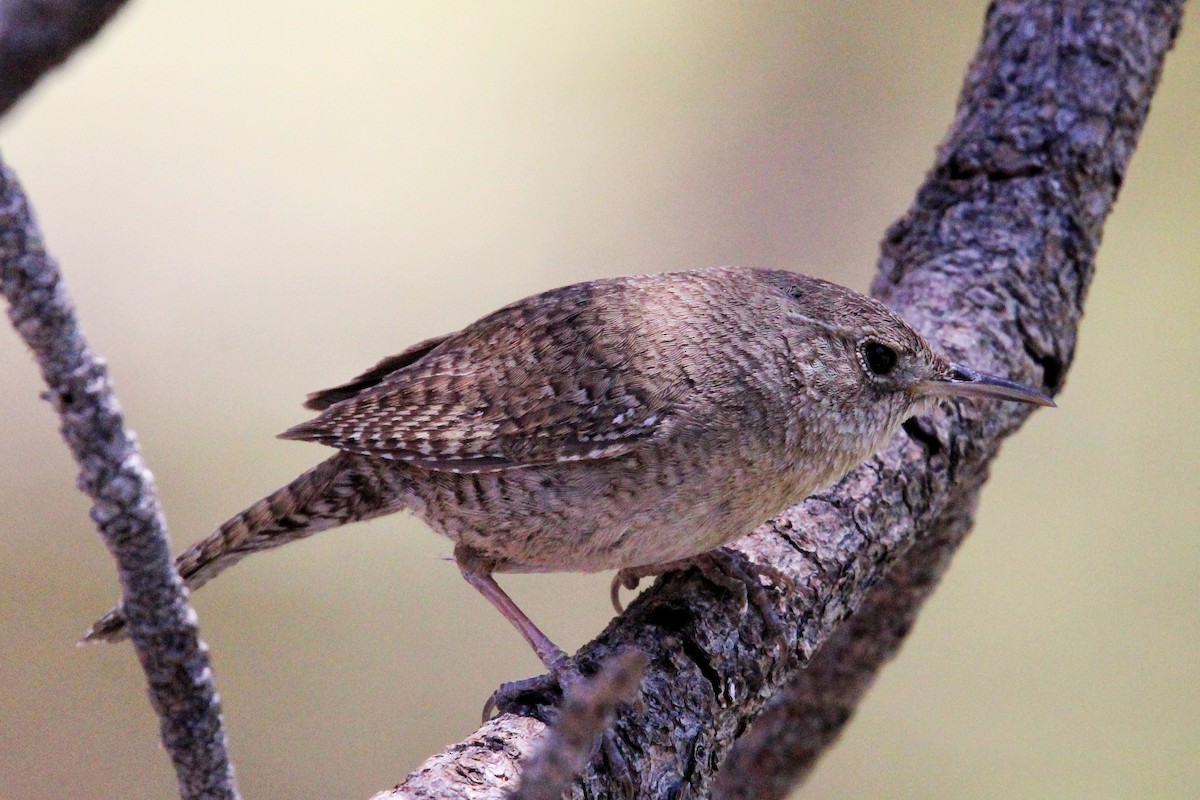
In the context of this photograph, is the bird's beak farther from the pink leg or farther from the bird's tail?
the bird's tail

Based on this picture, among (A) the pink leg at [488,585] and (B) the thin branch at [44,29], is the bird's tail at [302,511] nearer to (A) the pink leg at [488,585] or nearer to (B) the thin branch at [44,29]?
(A) the pink leg at [488,585]

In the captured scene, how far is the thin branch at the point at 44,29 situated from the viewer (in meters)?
1.09

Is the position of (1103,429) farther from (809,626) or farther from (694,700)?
(694,700)

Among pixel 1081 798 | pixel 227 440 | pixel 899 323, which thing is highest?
pixel 227 440

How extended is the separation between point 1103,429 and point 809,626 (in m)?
5.19

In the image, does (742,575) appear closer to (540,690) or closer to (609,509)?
(609,509)

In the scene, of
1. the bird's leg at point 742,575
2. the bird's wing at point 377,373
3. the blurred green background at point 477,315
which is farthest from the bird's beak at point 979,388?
the blurred green background at point 477,315

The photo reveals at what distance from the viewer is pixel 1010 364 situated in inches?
142

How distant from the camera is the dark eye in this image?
9.70ft

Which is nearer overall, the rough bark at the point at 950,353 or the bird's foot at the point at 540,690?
the bird's foot at the point at 540,690

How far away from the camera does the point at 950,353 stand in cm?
352

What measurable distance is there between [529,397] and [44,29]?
1.86 meters

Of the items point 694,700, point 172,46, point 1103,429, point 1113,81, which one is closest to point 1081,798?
point 1103,429

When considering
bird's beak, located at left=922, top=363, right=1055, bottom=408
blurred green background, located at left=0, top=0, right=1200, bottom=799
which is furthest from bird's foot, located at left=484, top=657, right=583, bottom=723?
blurred green background, located at left=0, top=0, right=1200, bottom=799
